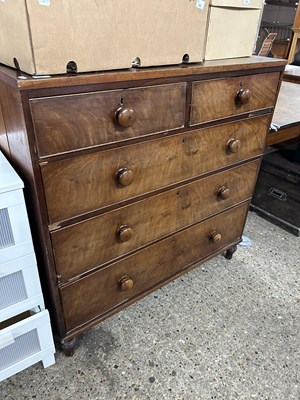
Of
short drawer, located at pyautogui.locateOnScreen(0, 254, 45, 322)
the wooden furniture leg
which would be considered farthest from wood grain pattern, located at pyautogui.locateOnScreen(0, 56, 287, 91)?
the wooden furniture leg

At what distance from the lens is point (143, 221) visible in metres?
1.07

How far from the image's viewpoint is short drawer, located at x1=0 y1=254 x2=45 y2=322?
2.94ft

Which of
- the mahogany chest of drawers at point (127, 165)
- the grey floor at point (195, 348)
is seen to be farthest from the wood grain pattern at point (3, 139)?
the grey floor at point (195, 348)

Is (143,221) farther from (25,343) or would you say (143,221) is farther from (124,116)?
(25,343)

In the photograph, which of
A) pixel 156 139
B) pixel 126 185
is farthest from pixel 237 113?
pixel 126 185

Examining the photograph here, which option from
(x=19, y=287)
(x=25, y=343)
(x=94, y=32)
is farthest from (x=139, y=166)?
(x=25, y=343)

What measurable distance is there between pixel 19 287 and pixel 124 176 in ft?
1.52

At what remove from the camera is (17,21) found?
671 millimetres

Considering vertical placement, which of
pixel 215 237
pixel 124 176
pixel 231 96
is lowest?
pixel 215 237

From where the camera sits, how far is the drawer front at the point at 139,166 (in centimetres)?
81

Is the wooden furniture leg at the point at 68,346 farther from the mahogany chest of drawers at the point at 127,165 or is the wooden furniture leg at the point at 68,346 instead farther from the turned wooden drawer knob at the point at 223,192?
the turned wooden drawer knob at the point at 223,192

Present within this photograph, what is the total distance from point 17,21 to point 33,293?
743 millimetres

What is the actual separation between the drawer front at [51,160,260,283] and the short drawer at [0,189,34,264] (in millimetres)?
84

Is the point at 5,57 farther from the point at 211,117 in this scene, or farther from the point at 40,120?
the point at 211,117
